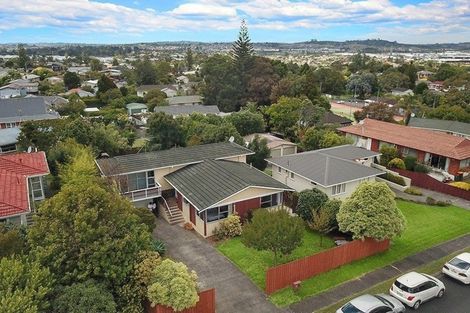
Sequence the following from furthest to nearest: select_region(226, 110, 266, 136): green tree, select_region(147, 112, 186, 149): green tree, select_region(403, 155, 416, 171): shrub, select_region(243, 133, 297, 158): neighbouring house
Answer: select_region(226, 110, 266, 136): green tree, select_region(243, 133, 297, 158): neighbouring house, select_region(147, 112, 186, 149): green tree, select_region(403, 155, 416, 171): shrub

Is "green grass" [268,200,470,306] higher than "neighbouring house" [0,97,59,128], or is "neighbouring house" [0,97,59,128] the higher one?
"neighbouring house" [0,97,59,128]

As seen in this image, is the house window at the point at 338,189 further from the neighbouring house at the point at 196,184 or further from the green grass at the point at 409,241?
the green grass at the point at 409,241

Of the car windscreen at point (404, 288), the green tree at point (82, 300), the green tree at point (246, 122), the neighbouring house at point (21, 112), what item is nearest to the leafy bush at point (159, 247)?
the green tree at point (82, 300)

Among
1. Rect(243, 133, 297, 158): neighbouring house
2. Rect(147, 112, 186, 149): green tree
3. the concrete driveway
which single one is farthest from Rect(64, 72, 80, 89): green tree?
the concrete driveway

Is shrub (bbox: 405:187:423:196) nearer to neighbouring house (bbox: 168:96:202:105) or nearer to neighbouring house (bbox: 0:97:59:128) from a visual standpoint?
neighbouring house (bbox: 0:97:59:128)

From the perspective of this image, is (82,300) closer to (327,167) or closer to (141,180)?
(141,180)

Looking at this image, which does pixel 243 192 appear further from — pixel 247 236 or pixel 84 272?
pixel 84 272

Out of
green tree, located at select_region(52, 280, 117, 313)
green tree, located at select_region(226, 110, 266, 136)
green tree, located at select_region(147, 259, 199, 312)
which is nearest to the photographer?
green tree, located at select_region(52, 280, 117, 313)
